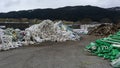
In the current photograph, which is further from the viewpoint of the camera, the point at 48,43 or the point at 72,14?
the point at 72,14

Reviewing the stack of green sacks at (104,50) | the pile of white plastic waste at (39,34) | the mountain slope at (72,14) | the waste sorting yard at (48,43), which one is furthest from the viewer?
the mountain slope at (72,14)

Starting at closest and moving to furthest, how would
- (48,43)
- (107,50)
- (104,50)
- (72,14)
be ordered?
(107,50), (104,50), (48,43), (72,14)

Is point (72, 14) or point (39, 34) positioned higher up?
point (39, 34)

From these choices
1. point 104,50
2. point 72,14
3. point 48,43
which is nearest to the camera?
point 104,50

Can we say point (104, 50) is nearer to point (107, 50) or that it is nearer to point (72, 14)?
point (107, 50)

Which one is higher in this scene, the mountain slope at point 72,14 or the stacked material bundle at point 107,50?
the stacked material bundle at point 107,50

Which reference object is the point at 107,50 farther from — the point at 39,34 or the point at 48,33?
the point at 48,33

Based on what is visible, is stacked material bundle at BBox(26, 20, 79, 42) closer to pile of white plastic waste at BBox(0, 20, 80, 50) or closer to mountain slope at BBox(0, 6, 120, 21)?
pile of white plastic waste at BBox(0, 20, 80, 50)

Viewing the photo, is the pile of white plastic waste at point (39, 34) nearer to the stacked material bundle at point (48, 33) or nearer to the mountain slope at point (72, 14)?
the stacked material bundle at point (48, 33)

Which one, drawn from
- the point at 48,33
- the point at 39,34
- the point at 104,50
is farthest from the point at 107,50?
the point at 48,33

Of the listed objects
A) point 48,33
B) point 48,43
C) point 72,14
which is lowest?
point 72,14

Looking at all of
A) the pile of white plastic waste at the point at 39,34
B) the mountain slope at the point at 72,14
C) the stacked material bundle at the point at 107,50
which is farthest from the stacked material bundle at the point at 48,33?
the mountain slope at the point at 72,14

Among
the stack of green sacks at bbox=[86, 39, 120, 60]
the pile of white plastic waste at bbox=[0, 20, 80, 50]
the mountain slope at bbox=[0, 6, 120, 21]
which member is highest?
the stack of green sacks at bbox=[86, 39, 120, 60]

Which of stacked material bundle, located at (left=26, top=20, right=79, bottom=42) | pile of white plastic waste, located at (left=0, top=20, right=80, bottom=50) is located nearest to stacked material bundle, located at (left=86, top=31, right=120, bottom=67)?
pile of white plastic waste, located at (left=0, top=20, right=80, bottom=50)
